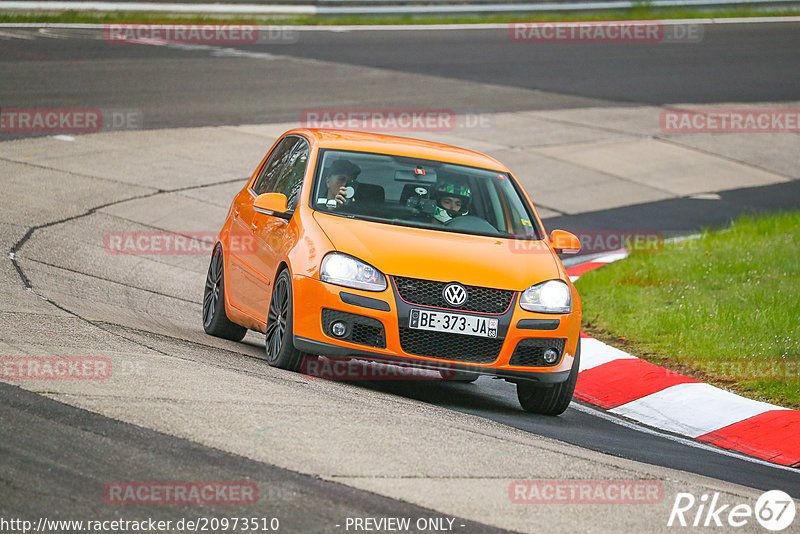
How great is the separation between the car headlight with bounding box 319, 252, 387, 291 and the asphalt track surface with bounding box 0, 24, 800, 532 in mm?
860

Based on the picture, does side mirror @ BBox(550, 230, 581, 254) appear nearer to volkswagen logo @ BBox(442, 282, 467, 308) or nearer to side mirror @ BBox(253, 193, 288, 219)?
volkswagen logo @ BBox(442, 282, 467, 308)

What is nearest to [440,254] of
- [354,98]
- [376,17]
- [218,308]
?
[218,308]

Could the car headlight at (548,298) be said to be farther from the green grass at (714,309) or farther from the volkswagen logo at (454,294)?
the green grass at (714,309)

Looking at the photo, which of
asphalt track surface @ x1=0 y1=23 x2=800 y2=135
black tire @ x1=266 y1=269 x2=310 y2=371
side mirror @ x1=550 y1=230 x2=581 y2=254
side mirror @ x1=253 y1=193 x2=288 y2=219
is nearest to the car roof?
side mirror @ x1=253 y1=193 x2=288 y2=219

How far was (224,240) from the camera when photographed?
964cm

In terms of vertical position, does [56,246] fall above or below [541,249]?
below

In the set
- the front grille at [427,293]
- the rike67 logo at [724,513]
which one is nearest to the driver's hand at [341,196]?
the front grille at [427,293]

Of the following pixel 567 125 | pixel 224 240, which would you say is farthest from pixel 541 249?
pixel 567 125

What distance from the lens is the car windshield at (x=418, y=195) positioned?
27.7ft

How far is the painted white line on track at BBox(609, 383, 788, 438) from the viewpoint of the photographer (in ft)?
27.8

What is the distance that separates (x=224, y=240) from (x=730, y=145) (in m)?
14.9

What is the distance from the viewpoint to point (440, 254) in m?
7.78

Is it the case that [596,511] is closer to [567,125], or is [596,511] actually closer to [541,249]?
[541,249]

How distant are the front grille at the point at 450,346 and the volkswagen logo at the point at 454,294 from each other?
198 millimetres
